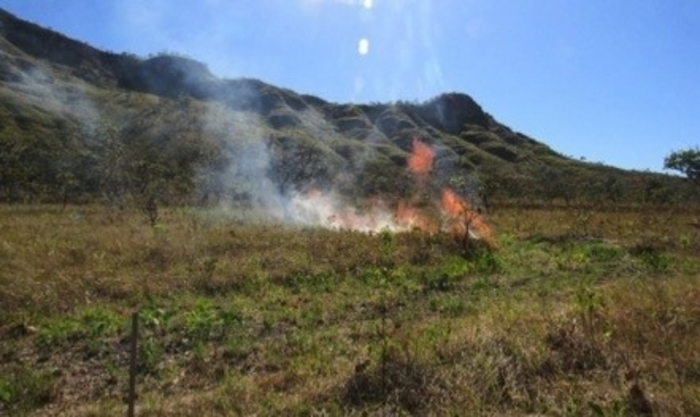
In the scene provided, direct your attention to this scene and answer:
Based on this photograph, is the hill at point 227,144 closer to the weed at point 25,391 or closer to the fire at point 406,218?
the fire at point 406,218

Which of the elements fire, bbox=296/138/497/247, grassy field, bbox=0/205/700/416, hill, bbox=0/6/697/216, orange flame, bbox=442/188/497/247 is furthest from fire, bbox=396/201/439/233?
grassy field, bbox=0/205/700/416

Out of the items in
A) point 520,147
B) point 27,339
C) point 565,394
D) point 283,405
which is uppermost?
point 520,147

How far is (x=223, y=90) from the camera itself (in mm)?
197875

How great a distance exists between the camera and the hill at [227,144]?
222ft

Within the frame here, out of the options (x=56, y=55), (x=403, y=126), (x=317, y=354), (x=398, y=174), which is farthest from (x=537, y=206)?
(x=56, y=55)

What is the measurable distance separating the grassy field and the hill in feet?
37.1

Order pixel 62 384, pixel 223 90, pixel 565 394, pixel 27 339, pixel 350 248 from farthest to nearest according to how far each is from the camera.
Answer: pixel 223 90 → pixel 350 248 → pixel 27 339 → pixel 62 384 → pixel 565 394

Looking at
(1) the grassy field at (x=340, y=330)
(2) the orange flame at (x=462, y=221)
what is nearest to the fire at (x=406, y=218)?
(2) the orange flame at (x=462, y=221)

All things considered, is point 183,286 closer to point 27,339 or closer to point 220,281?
point 220,281

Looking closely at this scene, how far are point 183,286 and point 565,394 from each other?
35.5ft

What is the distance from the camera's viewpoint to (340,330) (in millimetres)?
11859

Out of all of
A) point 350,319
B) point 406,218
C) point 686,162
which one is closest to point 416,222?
point 406,218

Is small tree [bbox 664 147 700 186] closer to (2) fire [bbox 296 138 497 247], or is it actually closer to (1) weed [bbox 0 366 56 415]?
(2) fire [bbox 296 138 497 247]

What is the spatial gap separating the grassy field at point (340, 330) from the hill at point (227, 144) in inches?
445
